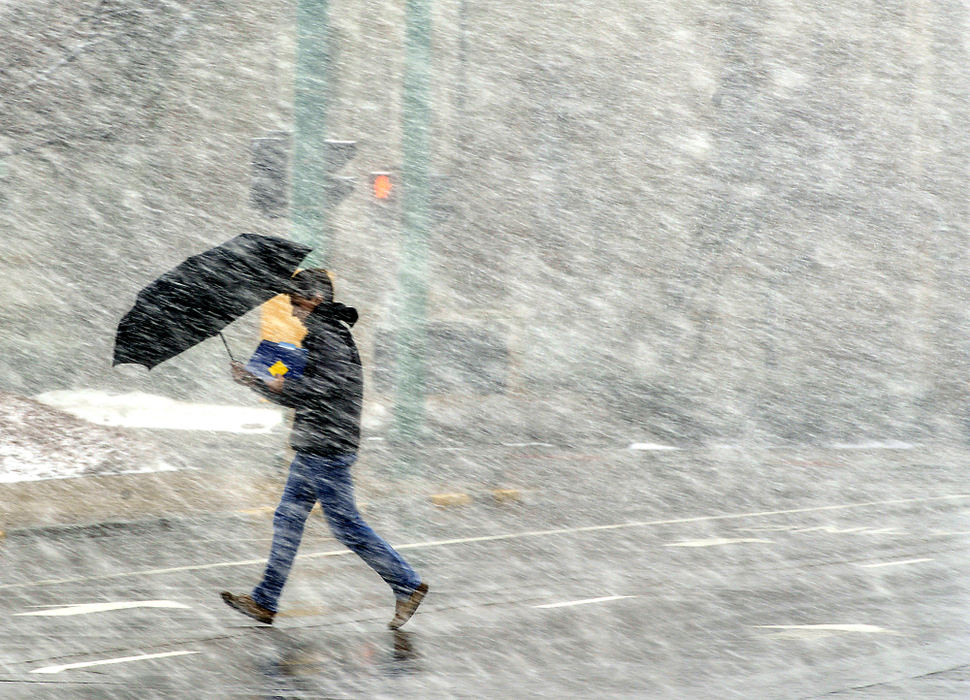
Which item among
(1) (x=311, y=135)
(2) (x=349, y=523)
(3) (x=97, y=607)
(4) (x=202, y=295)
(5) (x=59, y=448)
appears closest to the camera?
(2) (x=349, y=523)

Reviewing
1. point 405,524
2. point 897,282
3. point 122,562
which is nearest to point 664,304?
point 897,282

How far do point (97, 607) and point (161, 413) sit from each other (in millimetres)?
10084

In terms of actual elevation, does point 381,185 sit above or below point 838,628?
below

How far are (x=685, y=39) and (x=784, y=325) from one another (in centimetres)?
723

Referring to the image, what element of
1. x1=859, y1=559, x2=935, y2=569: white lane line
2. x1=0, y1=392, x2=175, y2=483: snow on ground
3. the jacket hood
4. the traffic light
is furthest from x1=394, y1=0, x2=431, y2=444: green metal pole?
the jacket hood

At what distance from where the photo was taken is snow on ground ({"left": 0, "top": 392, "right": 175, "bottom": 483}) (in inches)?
467

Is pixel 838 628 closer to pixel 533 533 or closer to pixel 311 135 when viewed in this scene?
pixel 533 533

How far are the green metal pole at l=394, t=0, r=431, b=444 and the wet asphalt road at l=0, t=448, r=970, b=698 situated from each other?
1.79m

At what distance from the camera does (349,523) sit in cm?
738

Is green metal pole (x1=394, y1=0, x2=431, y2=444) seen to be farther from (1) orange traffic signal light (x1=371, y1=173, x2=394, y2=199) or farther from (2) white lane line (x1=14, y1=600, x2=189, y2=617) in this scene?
(2) white lane line (x1=14, y1=600, x2=189, y2=617)

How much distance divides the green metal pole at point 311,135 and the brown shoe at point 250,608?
7.03m

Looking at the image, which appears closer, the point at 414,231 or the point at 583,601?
the point at 583,601

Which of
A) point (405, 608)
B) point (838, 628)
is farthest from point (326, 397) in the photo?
point (838, 628)

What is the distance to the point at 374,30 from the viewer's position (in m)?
29.4
